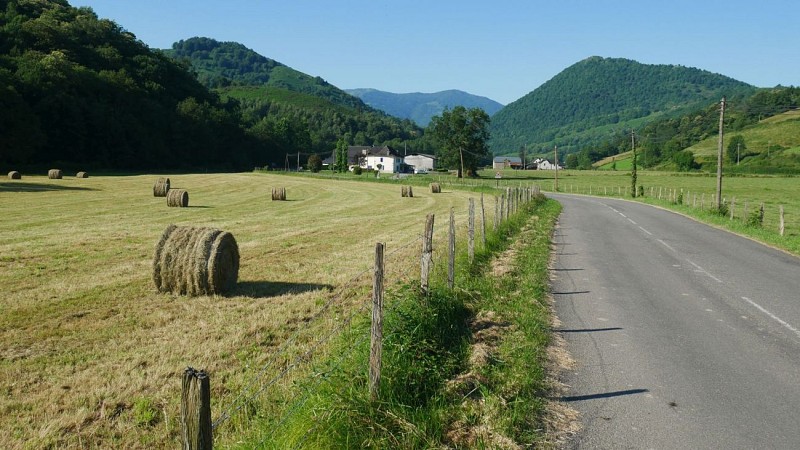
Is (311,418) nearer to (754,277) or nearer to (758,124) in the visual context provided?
(754,277)

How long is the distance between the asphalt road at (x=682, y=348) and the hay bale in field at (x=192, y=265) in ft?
22.2

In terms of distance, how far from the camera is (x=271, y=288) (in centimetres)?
1295

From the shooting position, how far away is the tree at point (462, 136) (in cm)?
11562

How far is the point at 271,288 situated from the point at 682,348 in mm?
8092

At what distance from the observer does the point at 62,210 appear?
28688 mm

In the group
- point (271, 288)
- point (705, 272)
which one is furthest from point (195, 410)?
point (705, 272)

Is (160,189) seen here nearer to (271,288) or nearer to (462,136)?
(271,288)

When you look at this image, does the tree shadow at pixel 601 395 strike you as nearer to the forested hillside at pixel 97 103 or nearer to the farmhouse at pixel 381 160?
the forested hillside at pixel 97 103

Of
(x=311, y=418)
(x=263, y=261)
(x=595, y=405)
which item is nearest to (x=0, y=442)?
(x=311, y=418)

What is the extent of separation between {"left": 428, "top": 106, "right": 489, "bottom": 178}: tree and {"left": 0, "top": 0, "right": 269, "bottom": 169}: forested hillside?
1600 inches

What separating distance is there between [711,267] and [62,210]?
91.2 feet

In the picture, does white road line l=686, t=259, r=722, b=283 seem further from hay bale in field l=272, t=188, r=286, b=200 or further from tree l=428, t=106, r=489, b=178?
tree l=428, t=106, r=489, b=178

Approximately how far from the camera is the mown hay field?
633 cm

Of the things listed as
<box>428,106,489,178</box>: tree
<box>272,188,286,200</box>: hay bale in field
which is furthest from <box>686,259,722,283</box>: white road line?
<box>428,106,489,178</box>: tree
